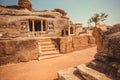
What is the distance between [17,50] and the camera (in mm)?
5973

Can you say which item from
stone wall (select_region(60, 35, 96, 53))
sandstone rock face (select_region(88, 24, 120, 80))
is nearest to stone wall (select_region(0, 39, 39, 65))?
stone wall (select_region(60, 35, 96, 53))

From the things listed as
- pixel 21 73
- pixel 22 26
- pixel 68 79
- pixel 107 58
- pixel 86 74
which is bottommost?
pixel 21 73

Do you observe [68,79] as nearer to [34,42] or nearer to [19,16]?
[34,42]

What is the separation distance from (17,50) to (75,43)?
4084 mm

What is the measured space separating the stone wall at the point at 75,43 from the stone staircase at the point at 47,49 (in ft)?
1.93

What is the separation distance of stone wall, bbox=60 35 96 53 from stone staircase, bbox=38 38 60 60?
0.59 metres

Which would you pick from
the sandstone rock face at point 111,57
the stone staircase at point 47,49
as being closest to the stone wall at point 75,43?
the stone staircase at point 47,49

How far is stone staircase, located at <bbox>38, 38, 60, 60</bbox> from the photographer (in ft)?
22.4

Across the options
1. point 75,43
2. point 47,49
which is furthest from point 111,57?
point 47,49

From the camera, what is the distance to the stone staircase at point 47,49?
6.82m

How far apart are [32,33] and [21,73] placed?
9063 millimetres

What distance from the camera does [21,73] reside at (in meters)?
4.67

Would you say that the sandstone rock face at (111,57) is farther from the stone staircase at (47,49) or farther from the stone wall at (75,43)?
the stone wall at (75,43)

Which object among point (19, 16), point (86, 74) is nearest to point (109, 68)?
point (86, 74)
